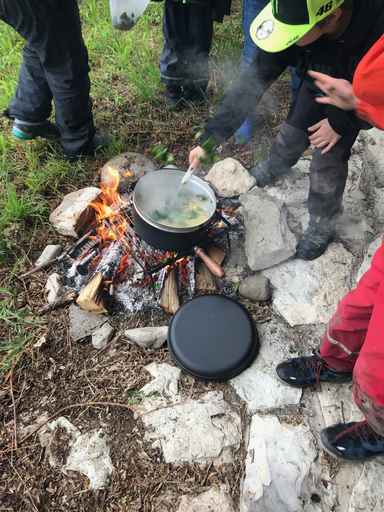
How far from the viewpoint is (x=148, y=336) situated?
2391mm

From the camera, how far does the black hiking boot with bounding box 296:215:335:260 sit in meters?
2.74

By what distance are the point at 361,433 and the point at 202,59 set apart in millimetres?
3875

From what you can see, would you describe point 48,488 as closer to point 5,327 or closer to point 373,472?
point 5,327

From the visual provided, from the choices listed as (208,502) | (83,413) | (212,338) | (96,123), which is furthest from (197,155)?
(96,123)

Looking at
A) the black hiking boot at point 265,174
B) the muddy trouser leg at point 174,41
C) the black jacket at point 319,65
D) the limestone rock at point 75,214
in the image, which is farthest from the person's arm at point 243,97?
the muddy trouser leg at point 174,41

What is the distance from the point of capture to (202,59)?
3824mm

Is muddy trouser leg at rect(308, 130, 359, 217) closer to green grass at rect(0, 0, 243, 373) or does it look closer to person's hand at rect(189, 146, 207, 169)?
person's hand at rect(189, 146, 207, 169)

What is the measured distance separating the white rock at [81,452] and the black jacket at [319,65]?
217 centimetres

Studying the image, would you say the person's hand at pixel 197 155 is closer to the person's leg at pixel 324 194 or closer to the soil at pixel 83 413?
the person's leg at pixel 324 194

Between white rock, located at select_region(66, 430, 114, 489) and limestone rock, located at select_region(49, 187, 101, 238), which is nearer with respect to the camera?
white rock, located at select_region(66, 430, 114, 489)

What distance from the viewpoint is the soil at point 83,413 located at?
1844 millimetres

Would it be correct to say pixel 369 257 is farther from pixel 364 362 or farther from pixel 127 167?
pixel 127 167

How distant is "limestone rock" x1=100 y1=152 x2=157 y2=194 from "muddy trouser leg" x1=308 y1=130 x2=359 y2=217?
1.58 meters

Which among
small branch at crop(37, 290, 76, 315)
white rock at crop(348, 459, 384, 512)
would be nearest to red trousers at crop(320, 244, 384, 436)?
white rock at crop(348, 459, 384, 512)
